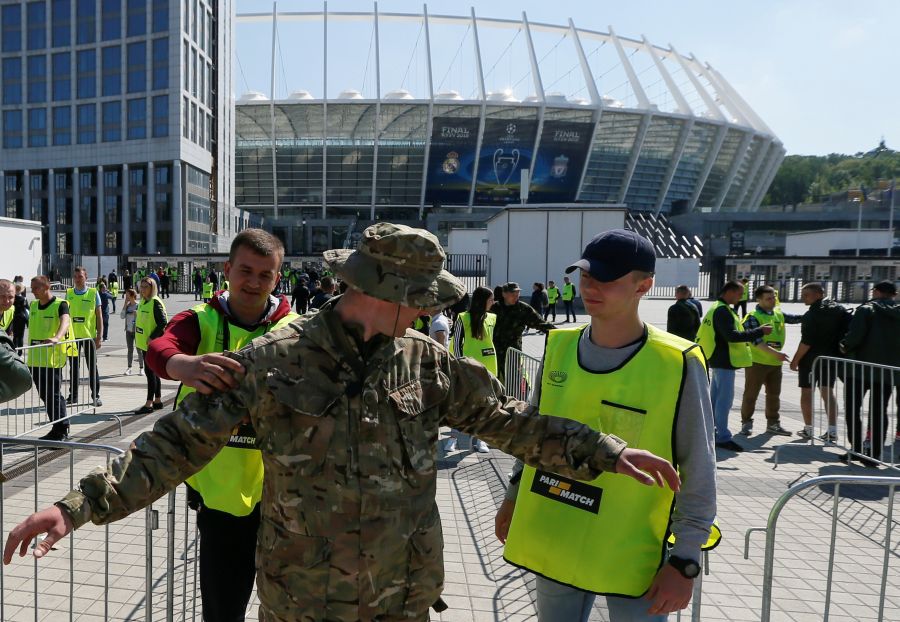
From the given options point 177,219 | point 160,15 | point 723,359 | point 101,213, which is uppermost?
point 160,15

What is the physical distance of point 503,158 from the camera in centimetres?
→ 6069

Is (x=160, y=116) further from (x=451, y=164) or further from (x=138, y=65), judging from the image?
(x=451, y=164)

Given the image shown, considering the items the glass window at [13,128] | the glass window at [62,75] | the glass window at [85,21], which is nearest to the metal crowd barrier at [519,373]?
the glass window at [85,21]

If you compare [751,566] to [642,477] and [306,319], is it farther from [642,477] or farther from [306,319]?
[306,319]

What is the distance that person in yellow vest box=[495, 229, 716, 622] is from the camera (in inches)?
73.7

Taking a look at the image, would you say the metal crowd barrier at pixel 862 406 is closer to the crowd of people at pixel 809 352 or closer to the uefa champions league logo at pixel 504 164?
the crowd of people at pixel 809 352

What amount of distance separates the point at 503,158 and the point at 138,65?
1360 inches

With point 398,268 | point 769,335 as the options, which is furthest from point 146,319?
point 769,335

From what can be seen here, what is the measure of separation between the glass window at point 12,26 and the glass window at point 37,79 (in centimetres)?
183

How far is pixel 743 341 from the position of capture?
669cm

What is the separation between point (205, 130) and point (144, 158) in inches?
243

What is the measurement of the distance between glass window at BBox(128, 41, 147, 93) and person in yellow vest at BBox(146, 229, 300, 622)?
186 feet

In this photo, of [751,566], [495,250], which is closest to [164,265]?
[495,250]

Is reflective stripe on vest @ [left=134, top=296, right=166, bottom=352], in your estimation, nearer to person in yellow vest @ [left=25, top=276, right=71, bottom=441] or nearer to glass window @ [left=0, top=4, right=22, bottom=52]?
person in yellow vest @ [left=25, top=276, right=71, bottom=441]
